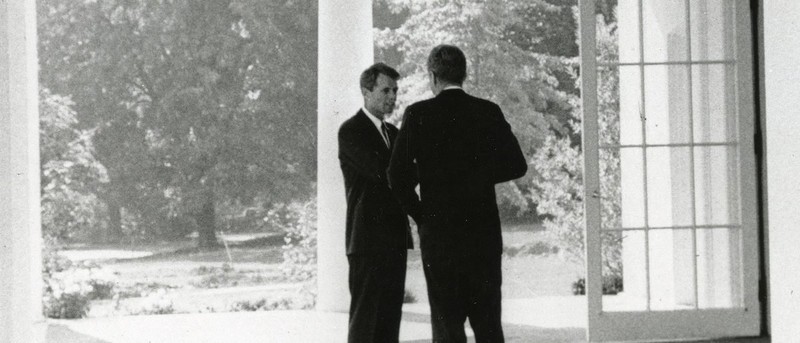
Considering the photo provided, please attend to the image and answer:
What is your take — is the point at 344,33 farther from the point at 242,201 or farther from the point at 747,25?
the point at 242,201

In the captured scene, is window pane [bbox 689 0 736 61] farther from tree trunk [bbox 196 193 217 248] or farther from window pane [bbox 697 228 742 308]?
tree trunk [bbox 196 193 217 248]

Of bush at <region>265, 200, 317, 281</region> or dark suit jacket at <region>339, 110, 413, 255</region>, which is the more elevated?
dark suit jacket at <region>339, 110, 413, 255</region>

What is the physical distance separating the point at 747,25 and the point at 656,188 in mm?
1045

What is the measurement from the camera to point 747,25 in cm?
642

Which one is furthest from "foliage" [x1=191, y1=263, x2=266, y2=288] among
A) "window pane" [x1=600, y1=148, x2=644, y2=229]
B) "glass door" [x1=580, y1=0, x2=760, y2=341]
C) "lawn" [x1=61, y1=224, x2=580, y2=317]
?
"glass door" [x1=580, y1=0, x2=760, y2=341]

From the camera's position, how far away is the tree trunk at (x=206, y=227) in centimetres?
1725

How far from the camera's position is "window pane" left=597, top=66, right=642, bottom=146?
25.6ft

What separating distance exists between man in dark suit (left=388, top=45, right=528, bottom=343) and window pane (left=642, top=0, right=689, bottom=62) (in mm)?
2716

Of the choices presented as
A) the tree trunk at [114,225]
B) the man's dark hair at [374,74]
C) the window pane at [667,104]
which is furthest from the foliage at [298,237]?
the man's dark hair at [374,74]

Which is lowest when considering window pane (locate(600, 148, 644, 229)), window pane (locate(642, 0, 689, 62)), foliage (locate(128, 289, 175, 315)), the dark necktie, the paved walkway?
foliage (locate(128, 289, 175, 315))

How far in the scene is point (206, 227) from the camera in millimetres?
17344

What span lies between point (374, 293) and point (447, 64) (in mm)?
1189

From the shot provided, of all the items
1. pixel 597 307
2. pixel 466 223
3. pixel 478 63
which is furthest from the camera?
pixel 478 63

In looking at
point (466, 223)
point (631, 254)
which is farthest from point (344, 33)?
point (466, 223)
